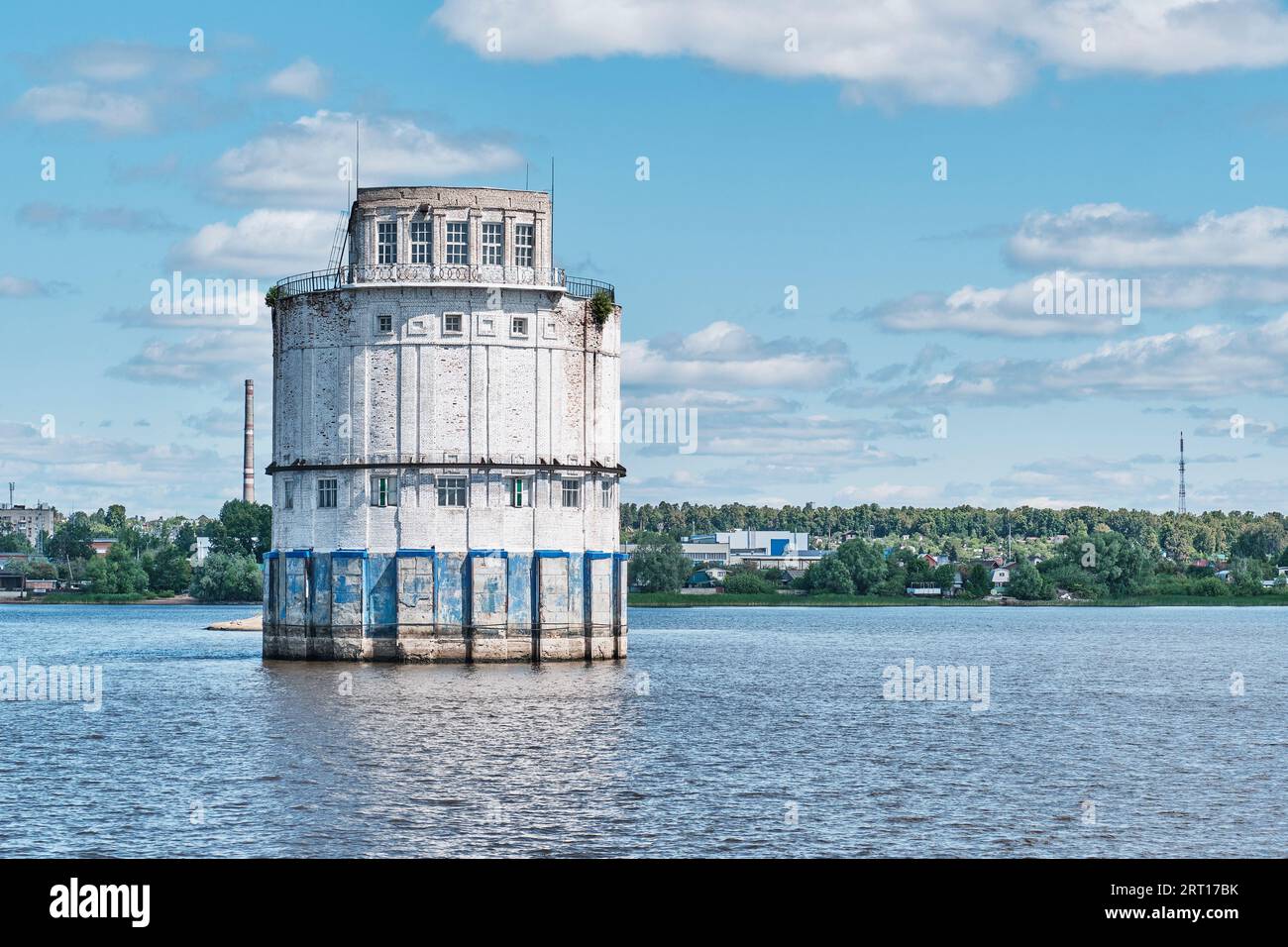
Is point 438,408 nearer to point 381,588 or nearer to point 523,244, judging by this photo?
point 381,588

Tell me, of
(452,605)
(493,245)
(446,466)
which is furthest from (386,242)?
(452,605)

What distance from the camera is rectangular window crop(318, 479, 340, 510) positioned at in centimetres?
7569

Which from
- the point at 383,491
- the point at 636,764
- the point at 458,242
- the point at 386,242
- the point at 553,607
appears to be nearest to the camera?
the point at 636,764

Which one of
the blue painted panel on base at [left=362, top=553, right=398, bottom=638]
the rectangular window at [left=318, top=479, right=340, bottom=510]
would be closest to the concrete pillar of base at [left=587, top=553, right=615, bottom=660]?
the blue painted panel on base at [left=362, top=553, right=398, bottom=638]

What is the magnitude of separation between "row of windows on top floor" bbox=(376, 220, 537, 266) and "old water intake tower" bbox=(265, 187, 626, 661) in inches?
2.9

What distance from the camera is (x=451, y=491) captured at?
74.4m

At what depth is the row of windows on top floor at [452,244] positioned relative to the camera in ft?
249

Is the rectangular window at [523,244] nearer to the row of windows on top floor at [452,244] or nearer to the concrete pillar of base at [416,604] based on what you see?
the row of windows on top floor at [452,244]

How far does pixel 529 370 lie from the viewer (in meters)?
75.1

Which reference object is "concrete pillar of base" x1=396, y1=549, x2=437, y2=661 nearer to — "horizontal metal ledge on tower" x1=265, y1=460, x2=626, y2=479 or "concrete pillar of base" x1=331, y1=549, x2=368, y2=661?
"concrete pillar of base" x1=331, y1=549, x2=368, y2=661

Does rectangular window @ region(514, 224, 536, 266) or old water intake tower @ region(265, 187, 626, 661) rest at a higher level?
rectangular window @ region(514, 224, 536, 266)

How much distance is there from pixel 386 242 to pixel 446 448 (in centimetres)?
Result: 974
